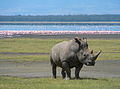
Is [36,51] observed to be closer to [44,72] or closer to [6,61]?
[6,61]

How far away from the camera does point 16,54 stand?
145 ft

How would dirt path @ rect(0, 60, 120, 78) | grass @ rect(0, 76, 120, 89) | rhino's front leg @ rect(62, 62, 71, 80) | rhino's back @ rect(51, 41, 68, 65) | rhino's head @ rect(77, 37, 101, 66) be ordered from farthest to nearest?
dirt path @ rect(0, 60, 120, 78) → rhino's back @ rect(51, 41, 68, 65) → rhino's front leg @ rect(62, 62, 71, 80) → rhino's head @ rect(77, 37, 101, 66) → grass @ rect(0, 76, 120, 89)

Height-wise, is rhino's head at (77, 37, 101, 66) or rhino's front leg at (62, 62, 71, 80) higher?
rhino's head at (77, 37, 101, 66)

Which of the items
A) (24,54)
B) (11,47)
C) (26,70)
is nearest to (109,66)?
(26,70)

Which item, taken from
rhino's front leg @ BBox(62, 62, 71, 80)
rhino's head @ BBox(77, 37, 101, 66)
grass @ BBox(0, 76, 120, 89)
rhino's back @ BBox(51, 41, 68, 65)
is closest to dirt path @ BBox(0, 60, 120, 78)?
rhino's back @ BBox(51, 41, 68, 65)

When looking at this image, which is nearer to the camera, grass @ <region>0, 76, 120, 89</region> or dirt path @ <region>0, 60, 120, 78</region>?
grass @ <region>0, 76, 120, 89</region>

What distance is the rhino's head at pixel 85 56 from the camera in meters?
25.6

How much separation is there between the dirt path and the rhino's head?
2.93 meters

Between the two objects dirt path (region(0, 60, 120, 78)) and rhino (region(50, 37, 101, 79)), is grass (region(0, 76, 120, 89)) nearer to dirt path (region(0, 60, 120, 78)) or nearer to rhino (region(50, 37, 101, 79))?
rhino (region(50, 37, 101, 79))

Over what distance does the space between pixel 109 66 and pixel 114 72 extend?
3.55m

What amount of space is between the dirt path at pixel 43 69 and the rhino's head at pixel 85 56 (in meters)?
2.93

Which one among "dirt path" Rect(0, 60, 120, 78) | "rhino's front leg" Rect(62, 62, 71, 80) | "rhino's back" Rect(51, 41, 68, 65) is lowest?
"dirt path" Rect(0, 60, 120, 78)

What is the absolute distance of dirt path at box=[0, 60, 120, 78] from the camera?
29797 mm

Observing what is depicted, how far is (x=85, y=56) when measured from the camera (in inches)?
1019
